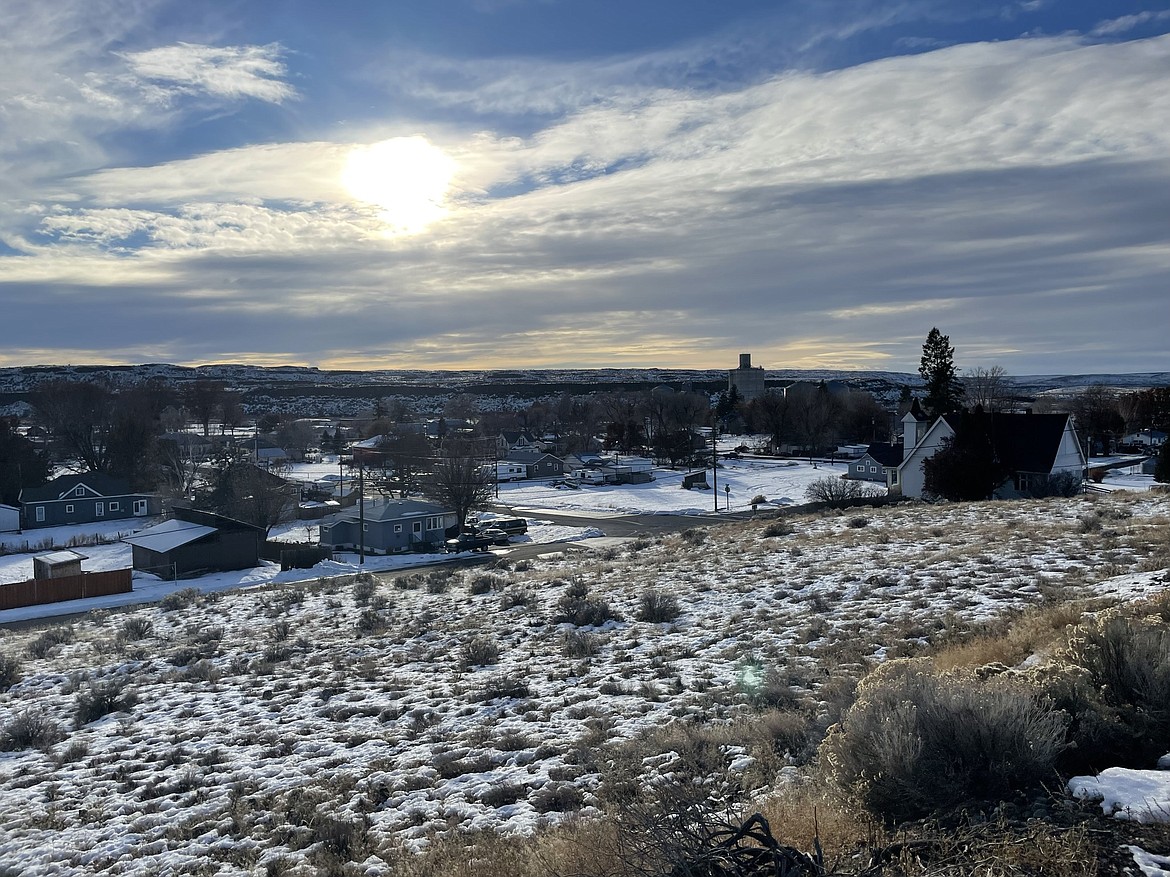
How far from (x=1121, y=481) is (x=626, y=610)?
50.7 m

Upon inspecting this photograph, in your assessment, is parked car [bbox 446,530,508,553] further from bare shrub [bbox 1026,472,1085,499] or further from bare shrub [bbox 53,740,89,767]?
bare shrub [bbox 53,740,89,767]

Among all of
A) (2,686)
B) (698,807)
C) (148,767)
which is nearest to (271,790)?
(148,767)

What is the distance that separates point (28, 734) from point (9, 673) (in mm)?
5365

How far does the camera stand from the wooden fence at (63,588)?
31.9 m

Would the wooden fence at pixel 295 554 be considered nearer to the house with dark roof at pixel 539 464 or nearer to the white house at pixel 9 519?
the white house at pixel 9 519

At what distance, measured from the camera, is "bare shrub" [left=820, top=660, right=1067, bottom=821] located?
5250 millimetres

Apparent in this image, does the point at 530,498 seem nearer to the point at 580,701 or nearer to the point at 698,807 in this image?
the point at 580,701

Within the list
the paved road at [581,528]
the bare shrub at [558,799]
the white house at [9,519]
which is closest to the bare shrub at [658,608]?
the bare shrub at [558,799]

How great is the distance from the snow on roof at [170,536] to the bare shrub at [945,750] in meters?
39.6

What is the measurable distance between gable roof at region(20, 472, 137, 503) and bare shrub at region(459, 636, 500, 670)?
59.6 meters

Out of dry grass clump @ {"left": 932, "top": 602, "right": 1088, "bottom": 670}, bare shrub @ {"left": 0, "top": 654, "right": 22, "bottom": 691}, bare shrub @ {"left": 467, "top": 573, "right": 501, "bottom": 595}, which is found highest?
dry grass clump @ {"left": 932, "top": 602, "right": 1088, "bottom": 670}

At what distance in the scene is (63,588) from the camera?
32812 mm

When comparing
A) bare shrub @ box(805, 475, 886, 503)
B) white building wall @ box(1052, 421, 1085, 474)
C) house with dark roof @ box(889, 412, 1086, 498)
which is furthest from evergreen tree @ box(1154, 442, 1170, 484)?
bare shrub @ box(805, 475, 886, 503)

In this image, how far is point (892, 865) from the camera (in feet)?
14.6
